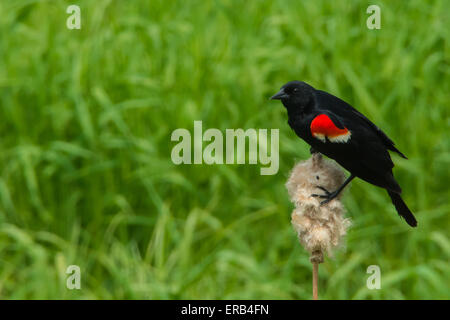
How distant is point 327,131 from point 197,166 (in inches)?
107

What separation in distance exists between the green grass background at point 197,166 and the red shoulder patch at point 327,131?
2.28 m

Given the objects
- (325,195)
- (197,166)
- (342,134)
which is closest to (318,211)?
(325,195)

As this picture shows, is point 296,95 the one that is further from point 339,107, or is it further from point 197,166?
point 197,166

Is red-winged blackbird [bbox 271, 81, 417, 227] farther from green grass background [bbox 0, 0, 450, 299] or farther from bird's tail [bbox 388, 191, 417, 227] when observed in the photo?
green grass background [bbox 0, 0, 450, 299]

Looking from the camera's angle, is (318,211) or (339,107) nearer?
(339,107)

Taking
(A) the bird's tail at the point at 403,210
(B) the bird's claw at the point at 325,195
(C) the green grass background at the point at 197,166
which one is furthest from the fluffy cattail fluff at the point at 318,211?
(C) the green grass background at the point at 197,166

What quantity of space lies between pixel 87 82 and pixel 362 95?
174cm

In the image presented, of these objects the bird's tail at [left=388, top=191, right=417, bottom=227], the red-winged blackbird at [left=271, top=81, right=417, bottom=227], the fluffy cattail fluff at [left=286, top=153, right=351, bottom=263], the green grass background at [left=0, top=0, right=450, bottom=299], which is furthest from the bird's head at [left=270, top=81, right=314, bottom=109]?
the green grass background at [left=0, top=0, right=450, bottom=299]

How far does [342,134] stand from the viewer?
1153 mm

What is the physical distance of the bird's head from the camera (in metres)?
1.15

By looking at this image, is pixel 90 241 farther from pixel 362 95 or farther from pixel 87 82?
pixel 362 95

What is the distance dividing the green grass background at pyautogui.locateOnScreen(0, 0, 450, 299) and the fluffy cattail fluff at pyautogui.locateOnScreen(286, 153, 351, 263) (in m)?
2.16

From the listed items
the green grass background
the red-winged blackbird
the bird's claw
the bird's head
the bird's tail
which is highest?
the green grass background

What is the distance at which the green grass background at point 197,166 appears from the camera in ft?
11.8
